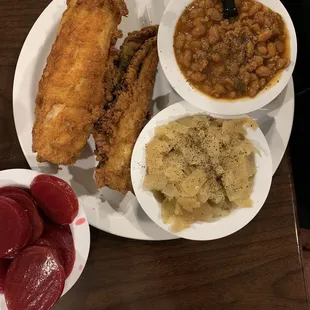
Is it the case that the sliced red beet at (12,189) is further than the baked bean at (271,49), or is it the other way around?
the baked bean at (271,49)

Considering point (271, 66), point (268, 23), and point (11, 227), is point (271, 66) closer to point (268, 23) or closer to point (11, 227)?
point (268, 23)

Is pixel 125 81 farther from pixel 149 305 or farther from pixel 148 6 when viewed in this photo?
pixel 149 305

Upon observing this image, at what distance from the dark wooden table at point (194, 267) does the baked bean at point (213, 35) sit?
739 millimetres

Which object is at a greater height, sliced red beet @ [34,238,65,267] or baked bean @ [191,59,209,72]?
baked bean @ [191,59,209,72]

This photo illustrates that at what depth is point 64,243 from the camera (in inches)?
71.7

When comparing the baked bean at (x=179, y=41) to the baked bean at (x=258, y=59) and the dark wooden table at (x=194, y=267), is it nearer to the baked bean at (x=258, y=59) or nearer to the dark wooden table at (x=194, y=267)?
the baked bean at (x=258, y=59)

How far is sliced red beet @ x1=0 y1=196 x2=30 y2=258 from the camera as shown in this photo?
A: 1662 mm

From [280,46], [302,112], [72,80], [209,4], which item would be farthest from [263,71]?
[72,80]

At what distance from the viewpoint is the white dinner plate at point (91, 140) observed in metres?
2.06

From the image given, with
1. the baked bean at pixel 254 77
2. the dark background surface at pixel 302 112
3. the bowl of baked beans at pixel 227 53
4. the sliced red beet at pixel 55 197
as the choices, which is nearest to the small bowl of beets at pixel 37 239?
the sliced red beet at pixel 55 197

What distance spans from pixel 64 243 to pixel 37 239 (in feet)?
0.38

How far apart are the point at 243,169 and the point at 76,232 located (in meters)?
0.77

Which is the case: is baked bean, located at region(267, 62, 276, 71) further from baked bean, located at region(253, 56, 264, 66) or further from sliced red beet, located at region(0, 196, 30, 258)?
sliced red beet, located at region(0, 196, 30, 258)

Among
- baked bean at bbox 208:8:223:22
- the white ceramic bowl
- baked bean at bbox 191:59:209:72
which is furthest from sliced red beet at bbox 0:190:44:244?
baked bean at bbox 208:8:223:22
